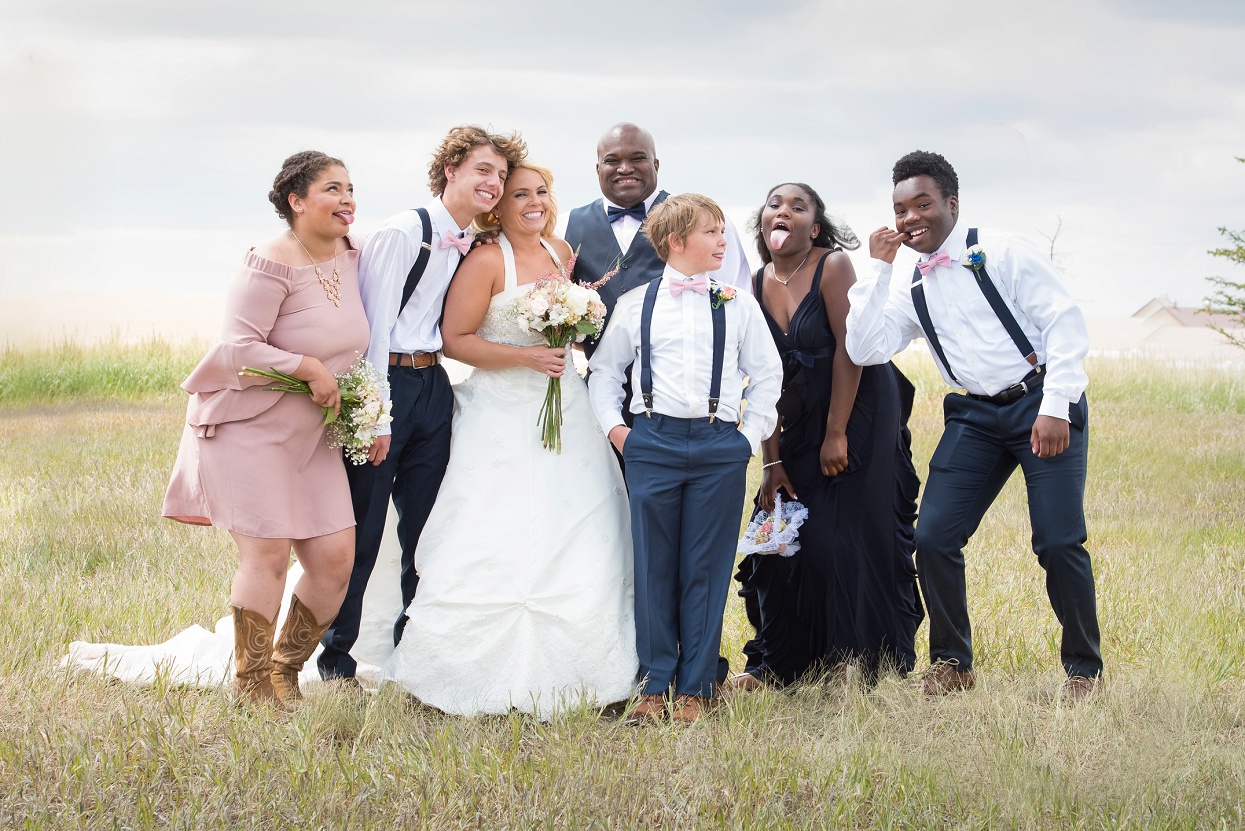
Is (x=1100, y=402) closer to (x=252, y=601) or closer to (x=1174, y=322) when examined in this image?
(x=252, y=601)

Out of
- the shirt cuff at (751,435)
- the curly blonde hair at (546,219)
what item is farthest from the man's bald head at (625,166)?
the shirt cuff at (751,435)

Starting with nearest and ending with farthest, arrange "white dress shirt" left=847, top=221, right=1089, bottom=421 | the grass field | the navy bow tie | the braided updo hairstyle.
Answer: the grass field, the braided updo hairstyle, "white dress shirt" left=847, top=221, right=1089, bottom=421, the navy bow tie

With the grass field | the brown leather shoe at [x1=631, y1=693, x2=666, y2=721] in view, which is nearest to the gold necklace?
the grass field

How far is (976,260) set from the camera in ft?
17.1

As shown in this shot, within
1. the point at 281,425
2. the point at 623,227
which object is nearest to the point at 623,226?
the point at 623,227

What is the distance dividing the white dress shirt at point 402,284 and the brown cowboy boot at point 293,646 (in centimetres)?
97

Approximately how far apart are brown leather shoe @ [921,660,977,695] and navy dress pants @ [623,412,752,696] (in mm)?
1200

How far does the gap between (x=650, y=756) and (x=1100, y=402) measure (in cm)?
1889

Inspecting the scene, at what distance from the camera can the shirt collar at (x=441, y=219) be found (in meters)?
5.39

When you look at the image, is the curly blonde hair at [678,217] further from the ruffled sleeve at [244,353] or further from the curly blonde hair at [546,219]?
the ruffled sleeve at [244,353]

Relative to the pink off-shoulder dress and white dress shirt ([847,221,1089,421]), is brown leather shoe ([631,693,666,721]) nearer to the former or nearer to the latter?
the pink off-shoulder dress

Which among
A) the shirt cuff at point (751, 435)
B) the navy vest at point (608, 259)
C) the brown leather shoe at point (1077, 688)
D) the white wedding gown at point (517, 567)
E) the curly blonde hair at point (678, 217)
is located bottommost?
the brown leather shoe at point (1077, 688)

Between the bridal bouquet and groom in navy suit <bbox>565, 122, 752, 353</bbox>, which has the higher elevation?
groom in navy suit <bbox>565, 122, 752, 353</bbox>

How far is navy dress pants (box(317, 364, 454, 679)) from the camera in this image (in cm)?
538
